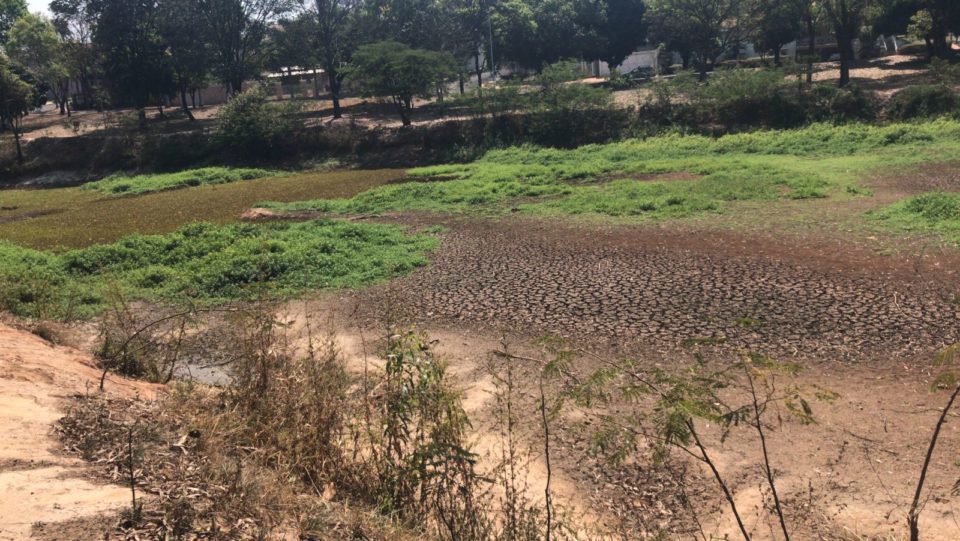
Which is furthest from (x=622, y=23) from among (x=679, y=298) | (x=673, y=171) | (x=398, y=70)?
(x=679, y=298)

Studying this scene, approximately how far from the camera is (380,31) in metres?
49.8

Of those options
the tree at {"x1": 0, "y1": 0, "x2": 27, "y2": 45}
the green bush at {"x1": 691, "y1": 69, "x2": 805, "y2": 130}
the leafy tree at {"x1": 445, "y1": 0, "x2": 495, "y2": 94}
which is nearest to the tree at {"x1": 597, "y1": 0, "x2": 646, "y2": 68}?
the leafy tree at {"x1": 445, "y1": 0, "x2": 495, "y2": 94}

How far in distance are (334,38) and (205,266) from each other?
34.4m

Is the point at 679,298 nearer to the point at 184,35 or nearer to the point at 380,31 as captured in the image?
the point at 184,35

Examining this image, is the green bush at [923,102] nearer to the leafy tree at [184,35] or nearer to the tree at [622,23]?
the tree at [622,23]

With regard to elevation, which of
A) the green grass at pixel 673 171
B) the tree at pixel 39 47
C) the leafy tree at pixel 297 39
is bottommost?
the green grass at pixel 673 171

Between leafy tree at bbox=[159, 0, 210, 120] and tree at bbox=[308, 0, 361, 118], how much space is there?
7.21 metres

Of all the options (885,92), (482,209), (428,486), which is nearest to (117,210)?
(482,209)

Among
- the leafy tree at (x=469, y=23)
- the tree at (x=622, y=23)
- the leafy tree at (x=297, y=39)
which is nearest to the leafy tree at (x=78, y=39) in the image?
the leafy tree at (x=297, y=39)

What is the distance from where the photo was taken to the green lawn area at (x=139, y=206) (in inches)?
830

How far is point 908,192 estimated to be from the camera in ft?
58.4

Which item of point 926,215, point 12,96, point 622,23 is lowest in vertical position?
point 926,215

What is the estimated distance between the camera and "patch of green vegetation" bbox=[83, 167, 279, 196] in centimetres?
3209

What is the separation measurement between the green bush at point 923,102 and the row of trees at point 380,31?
5.34 metres
